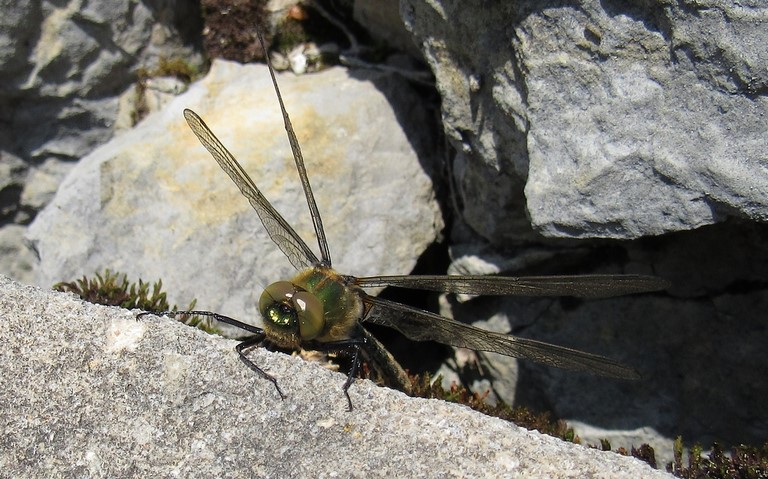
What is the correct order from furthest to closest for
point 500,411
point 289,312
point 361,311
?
point 500,411 → point 361,311 → point 289,312

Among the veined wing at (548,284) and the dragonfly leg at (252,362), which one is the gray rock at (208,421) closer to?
the dragonfly leg at (252,362)

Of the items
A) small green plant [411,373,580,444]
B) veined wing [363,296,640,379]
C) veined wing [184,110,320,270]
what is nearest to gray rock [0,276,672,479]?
veined wing [363,296,640,379]

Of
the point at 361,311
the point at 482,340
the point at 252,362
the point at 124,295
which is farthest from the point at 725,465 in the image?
the point at 124,295

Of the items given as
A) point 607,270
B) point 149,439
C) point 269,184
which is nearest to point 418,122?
point 269,184

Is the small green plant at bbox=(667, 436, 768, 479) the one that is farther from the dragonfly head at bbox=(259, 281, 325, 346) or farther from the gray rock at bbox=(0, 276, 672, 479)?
the dragonfly head at bbox=(259, 281, 325, 346)

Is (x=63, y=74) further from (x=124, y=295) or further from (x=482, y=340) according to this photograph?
(x=482, y=340)
